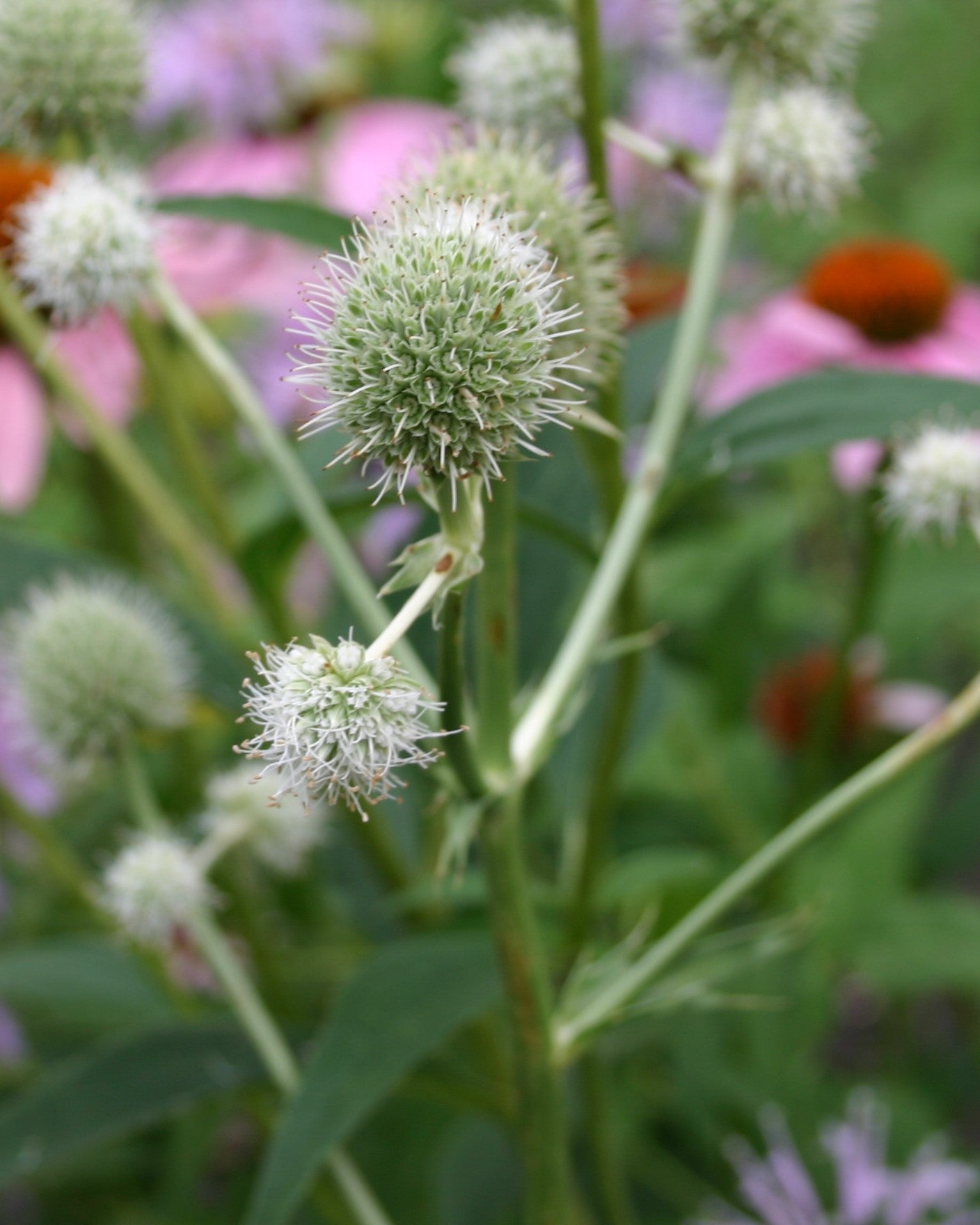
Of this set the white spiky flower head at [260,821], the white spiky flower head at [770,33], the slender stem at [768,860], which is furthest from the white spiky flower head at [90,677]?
the white spiky flower head at [770,33]

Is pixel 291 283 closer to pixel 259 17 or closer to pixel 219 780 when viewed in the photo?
pixel 259 17

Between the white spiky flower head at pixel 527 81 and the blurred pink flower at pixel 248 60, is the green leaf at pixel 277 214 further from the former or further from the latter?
the blurred pink flower at pixel 248 60

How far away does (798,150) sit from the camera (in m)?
0.63

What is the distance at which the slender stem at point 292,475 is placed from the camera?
52cm

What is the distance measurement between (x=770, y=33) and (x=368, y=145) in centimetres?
72

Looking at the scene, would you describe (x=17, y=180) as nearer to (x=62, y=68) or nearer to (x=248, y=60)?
(x=62, y=68)

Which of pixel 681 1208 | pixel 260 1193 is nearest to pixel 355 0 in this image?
pixel 681 1208

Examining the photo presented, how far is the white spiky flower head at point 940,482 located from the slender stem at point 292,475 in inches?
8.3

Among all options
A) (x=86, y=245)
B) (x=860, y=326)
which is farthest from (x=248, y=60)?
(x=86, y=245)

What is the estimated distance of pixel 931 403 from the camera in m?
0.59

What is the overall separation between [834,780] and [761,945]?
54cm

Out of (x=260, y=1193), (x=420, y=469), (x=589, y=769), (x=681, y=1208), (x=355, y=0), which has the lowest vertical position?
(x=681, y=1208)

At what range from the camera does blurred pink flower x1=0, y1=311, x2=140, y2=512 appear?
92 centimetres

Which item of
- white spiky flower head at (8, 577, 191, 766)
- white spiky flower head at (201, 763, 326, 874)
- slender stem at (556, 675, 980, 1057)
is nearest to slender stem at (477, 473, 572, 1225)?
slender stem at (556, 675, 980, 1057)
